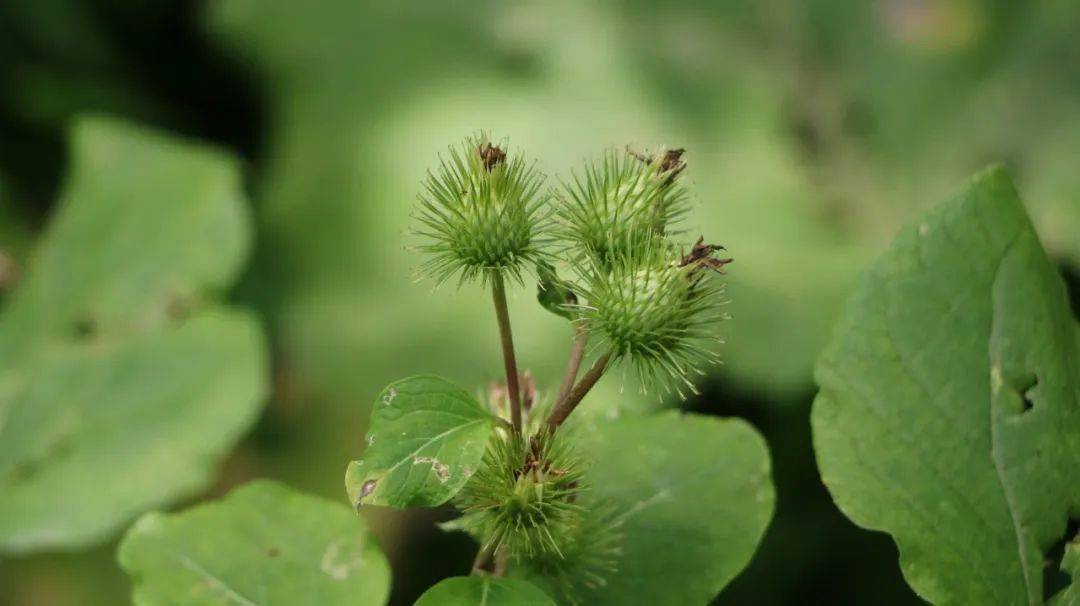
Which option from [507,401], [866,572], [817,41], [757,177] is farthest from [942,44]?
[507,401]

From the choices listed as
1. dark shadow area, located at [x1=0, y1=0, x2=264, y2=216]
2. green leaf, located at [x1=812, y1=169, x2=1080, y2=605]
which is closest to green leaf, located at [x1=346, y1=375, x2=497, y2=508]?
green leaf, located at [x1=812, y1=169, x2=1080, y2=605]

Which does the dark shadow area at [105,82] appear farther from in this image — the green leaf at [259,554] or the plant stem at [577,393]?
the plant stem at [577,393]

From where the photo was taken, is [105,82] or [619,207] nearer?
[619,207]

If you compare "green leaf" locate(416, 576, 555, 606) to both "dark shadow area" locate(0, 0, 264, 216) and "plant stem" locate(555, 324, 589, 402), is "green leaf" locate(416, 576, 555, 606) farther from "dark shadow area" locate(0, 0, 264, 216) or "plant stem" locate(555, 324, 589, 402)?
"dark shadow area" locate(0, 0, 264, 216)

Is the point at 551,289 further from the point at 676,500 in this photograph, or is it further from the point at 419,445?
the point at 676,500

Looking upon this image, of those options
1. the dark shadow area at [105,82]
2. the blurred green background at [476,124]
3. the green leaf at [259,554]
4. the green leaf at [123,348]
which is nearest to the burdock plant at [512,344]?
the green leaf at [259,554]

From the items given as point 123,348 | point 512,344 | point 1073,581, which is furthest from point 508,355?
point 123,348

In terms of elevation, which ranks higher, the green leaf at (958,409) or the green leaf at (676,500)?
the green leaf at (958,409)
